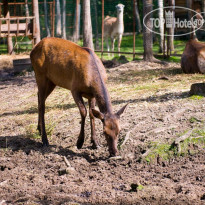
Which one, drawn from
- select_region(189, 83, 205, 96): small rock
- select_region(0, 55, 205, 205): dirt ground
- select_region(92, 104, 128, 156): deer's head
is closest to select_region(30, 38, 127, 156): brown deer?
select_region(92, 104, 128, 156): deer's head

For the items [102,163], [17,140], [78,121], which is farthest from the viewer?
[78,121]

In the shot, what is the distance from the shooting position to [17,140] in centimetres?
683

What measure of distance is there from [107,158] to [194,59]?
5.84 meters

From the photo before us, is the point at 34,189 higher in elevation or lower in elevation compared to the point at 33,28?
lower

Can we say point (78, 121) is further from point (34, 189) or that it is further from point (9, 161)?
point (34, 189)

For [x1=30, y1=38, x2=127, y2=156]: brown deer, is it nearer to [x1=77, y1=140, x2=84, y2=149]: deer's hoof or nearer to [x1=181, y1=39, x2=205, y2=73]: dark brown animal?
[x1=77, y1=140, x2=84, y2=149]: deer's hoof

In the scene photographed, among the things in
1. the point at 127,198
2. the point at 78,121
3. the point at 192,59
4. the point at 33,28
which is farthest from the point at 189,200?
the point at 33,28

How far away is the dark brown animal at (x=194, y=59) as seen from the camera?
10781 millimetres

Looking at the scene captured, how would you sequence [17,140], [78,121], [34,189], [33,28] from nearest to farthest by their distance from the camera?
[34,189] → [17,140] → [78,121] → [33,28]

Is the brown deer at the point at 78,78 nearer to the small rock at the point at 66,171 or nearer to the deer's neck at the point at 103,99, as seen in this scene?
the deer's neck at the point at 103,99

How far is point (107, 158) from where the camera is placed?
587 cm

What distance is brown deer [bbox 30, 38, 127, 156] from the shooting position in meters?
5.59

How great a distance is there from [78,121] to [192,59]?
187 inches

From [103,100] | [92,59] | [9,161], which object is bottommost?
[9,161]
